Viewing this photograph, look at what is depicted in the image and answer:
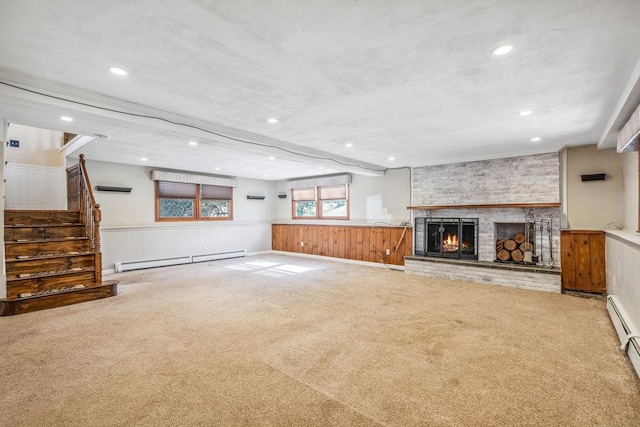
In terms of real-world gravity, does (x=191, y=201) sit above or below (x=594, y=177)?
below

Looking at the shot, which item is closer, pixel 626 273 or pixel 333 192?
pixel 626 273

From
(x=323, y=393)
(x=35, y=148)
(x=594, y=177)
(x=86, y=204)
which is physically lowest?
(x=323, y=393)

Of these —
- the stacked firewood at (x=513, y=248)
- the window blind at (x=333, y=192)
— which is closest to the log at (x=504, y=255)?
the stacked firewood at (x=513, y=248)

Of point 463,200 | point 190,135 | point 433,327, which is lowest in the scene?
point 433,327

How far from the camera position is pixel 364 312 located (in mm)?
3924

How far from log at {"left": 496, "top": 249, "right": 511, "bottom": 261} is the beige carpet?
1.15m

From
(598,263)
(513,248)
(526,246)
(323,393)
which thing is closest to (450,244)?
(513,248)

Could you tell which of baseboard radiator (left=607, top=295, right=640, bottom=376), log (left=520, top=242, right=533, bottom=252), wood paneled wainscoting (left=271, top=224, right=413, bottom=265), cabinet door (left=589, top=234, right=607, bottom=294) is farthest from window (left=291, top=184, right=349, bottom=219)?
baseboard radiator (left=607, top=295, right=640, bottom=376)

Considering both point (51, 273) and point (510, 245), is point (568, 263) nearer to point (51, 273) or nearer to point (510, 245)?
point (510, 245)

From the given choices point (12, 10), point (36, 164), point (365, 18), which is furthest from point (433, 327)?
point (36, 164)

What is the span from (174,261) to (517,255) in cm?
736

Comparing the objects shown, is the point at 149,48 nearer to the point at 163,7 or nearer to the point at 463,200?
the point at 163,7

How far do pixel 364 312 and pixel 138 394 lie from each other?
2548 millimetres

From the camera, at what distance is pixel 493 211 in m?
5.87
